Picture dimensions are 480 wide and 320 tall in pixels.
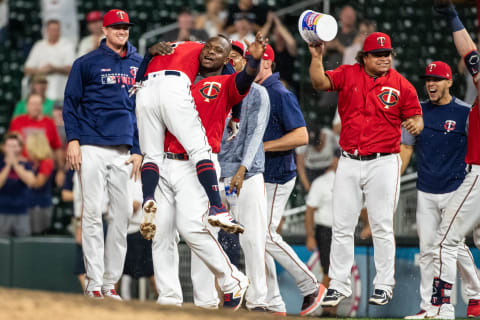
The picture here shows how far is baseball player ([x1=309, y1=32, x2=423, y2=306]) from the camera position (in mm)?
5590

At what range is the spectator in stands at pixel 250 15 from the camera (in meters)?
9.38

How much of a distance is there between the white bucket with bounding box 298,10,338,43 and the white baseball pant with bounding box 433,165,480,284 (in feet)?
5.16

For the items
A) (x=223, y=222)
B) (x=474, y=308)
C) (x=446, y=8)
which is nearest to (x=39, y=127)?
(x=446, y=8)

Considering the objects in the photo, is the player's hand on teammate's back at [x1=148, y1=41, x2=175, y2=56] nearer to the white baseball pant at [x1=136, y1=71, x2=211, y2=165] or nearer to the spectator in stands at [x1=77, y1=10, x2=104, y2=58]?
the white baseball pant at [x1=136, y1=71, x2=211, y2=165]

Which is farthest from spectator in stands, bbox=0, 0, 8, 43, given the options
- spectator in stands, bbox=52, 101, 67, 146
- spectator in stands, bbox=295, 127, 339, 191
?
spectator in stands, bbox=295, 127, 339, 191

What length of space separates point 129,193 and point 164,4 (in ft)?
18.8

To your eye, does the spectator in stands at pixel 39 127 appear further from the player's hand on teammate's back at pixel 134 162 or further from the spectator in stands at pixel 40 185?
the player's hand on teammate's back at pixel 134 162

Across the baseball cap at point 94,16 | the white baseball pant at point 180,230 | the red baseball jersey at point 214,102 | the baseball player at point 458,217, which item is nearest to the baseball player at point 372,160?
the baseball player at point 458,217

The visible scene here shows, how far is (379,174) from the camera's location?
5.58 meters

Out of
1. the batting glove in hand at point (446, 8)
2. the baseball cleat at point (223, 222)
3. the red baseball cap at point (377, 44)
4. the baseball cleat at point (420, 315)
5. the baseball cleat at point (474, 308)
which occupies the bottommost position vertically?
the baseball cleat at point (420, 315)

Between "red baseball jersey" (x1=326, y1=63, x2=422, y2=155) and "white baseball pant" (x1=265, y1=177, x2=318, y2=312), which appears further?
"white baseball pant" (x1=265, y1=177, x2=318, y2=312)

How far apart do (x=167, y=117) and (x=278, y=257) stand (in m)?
1.67

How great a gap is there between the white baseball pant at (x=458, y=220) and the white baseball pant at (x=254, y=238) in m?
1.41

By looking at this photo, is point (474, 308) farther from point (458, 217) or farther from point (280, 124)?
point (280, 124)
